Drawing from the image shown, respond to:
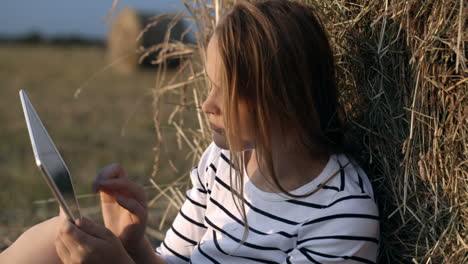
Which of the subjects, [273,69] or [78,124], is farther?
[78,124]

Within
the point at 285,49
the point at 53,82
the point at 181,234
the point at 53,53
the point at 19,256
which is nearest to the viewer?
the point at 285,49

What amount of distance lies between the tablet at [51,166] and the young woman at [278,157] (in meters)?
0.04

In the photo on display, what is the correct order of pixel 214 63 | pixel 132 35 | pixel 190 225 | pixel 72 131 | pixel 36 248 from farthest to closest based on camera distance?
pixel 132 35 → pixel 72 131 → pixel 190 225 → pixel 36 248 → pixel 214 63

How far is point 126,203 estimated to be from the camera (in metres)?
1.30

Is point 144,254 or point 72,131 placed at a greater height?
point 144,254

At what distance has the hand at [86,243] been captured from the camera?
104 centimetres

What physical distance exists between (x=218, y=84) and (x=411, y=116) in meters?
0.35

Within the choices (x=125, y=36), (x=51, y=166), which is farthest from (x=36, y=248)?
(x=125, y=36)

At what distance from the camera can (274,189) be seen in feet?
3.94

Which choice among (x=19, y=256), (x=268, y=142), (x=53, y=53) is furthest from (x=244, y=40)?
(x=53, y=53)

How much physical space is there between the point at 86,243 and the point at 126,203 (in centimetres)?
25

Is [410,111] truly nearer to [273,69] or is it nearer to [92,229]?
[273,69]

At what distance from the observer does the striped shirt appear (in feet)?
3.54

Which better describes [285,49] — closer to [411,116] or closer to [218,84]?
[218,84]
